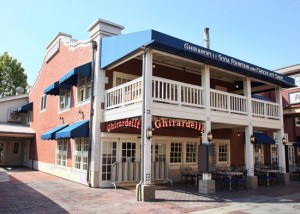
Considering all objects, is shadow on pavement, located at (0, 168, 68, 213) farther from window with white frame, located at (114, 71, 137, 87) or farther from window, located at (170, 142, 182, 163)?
window, located at (170, 142, 182, 163)

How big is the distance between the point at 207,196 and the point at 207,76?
519cm

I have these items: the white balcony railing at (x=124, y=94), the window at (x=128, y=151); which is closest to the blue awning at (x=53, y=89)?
the white balcony railing at (x=124, y=94)

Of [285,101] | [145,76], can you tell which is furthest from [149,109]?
[285,101]

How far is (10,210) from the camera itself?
8406 mm

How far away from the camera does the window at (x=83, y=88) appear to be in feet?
49.7

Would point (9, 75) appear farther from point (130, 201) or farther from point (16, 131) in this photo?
point (130, 201)

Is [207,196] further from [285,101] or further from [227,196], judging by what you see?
[285,101]

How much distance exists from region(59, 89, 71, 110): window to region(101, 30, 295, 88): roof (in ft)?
16.3

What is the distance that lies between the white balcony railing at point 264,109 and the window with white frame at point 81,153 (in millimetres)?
8878

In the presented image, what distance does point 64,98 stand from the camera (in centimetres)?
1823

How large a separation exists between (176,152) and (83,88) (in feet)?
Answer: 20.9

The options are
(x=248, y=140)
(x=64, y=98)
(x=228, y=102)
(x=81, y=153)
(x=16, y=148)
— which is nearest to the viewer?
(x=228, y=102)

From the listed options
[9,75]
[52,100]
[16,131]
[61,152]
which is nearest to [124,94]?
[61,152]

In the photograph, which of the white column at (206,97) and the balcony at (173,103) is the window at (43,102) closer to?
the balcony at (173,103)
